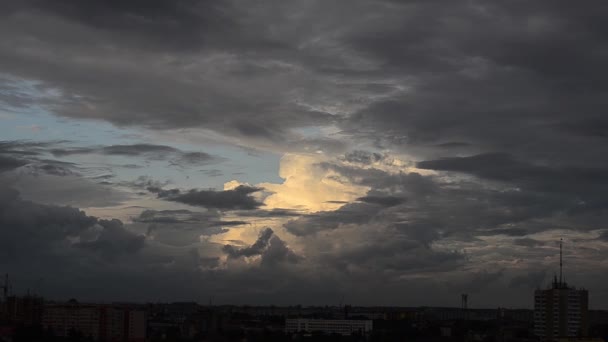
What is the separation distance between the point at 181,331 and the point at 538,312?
4416cm

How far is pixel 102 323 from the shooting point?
102 metres

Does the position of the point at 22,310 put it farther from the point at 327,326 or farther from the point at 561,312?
the point at 561,312

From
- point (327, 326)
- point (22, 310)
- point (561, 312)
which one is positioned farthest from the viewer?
point (327, 326)

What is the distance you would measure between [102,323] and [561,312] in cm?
5280

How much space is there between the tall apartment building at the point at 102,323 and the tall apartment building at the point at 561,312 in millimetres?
45278

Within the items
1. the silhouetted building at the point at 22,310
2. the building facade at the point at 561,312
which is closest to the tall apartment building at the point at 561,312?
the building facade at the point at 561,312

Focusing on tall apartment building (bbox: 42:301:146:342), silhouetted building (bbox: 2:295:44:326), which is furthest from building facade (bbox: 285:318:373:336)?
silhouetted building (bbox: 2:295:44:326)

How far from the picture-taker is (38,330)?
8262 centimetres

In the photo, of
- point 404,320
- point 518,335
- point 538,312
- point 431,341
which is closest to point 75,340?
point 431,341

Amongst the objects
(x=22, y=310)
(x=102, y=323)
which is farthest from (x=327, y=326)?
(x=22, y=310)

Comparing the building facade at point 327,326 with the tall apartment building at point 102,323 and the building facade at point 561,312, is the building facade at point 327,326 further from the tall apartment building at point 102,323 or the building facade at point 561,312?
the building facade at point 561,312

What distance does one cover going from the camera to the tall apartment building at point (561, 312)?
308 feet

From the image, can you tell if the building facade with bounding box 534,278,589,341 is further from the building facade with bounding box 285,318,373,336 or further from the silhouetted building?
the silhouetted building

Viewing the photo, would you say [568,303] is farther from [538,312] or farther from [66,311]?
[66,311]
